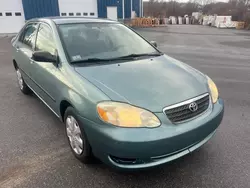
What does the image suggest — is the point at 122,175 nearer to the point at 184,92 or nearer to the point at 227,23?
the point at 184,92

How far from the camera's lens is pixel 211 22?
34.6 m

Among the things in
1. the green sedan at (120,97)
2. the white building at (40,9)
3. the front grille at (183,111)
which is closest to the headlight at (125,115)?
the green sedan at (120,97)

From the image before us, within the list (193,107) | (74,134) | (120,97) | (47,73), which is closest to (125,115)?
(120,97)

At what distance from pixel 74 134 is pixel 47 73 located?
1001mm

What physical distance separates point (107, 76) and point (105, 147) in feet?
2.59

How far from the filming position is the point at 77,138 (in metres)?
2.46

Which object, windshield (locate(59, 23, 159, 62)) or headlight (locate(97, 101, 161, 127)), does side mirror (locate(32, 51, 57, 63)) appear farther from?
headlight (locate(97, 101, 161, 127))

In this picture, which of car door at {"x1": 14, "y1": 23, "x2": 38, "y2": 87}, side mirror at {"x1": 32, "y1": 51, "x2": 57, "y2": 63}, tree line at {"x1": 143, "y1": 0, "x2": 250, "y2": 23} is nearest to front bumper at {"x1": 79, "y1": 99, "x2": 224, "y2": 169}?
side mirror at {"x1": 32, "y1": 51, "x2": 57, "y2": 63}

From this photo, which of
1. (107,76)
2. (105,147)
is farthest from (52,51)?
(105,147)

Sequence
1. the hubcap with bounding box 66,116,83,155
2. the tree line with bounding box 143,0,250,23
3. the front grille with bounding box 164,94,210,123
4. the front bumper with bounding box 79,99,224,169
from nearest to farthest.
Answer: the front bumper with bounding box 79,99,224,169 → the front grille with bounding box 164,94,210,123 → the hubcap with bounding box 66,116,83,155 → the tree line with bounding box 143,0,250,23

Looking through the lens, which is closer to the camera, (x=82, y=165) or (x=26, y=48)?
(x=82, y=165)

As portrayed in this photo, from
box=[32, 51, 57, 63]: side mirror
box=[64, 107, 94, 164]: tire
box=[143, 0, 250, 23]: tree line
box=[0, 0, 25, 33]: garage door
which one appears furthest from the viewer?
box=[143, 0, 250, 23]: tree line

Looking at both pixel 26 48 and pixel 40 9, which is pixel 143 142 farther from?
pixel 40 9

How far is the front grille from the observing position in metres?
2.07
